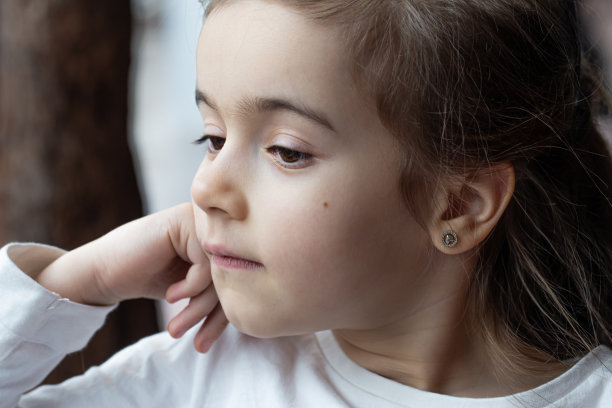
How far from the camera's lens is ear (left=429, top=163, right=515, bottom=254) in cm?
104

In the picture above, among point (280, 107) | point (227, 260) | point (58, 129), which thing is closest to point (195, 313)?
point (227, 260)

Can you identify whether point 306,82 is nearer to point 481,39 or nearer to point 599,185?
point 481,39

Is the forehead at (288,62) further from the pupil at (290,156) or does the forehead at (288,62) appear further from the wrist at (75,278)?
the wrist at (75,278)

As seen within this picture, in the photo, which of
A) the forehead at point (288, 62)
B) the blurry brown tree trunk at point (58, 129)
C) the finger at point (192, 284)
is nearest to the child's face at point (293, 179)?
the forehead at point (288, 62)

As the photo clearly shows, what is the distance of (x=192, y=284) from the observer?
1160 millimetres

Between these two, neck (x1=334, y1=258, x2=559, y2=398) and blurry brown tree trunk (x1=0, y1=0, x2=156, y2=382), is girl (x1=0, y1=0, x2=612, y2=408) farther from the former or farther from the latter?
blurry brown tree trunk (x1=0, y1=0, x2=156, y2=382)

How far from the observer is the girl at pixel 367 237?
3.13ft

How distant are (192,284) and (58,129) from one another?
80 centimetres

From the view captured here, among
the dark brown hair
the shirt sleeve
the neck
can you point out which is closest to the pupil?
the dark brown hair

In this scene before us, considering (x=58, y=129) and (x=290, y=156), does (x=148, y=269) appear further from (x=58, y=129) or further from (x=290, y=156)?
(x=58, y=129)

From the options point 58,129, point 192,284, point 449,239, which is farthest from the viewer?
point 58,129

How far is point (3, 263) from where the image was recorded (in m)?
1.14

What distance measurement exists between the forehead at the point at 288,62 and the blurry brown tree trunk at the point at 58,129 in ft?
3.03

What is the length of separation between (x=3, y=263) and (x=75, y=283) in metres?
0.13
